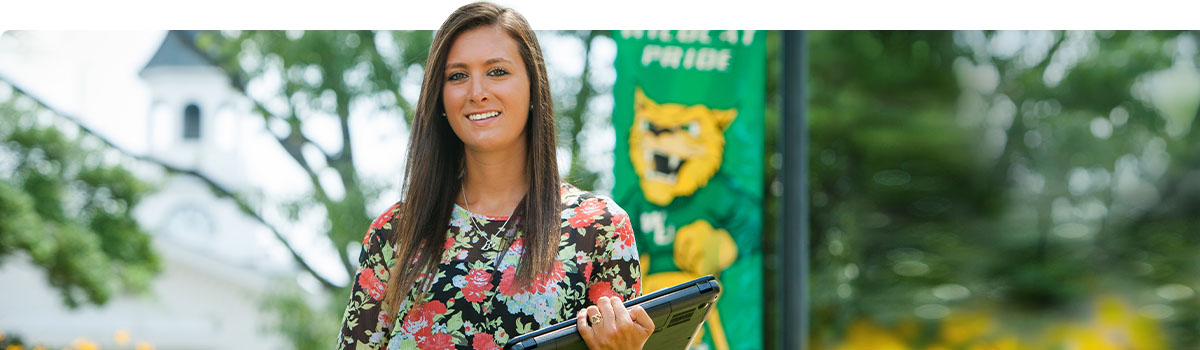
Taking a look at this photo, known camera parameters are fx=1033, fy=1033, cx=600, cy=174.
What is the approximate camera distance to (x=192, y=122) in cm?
921

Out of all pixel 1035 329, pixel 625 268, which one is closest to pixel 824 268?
pixel 1035 329

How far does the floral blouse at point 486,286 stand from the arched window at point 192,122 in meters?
8.28

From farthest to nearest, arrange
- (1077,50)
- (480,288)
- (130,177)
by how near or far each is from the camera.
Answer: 1. (1077,50)
2. (130,177)
3. (480,288)

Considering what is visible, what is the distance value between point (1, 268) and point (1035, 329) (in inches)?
387

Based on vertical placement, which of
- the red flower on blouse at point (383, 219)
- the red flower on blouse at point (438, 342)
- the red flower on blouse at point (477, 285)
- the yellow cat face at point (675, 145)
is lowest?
the red flower on blouse at point (438, 342)

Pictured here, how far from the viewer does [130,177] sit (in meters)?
8.35

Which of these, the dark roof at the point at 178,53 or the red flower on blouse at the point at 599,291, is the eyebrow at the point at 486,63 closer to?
the red flower on blouse at the point at 599,291

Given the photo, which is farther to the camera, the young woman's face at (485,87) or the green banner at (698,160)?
the green banner at (698,160)

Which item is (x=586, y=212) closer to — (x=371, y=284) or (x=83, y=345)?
(x=371, y=284)

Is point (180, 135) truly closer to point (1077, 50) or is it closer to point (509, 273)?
point (509, 273)

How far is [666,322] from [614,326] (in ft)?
0.36

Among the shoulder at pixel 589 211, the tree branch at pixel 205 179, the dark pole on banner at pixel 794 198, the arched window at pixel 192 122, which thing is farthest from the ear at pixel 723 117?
the arched window at pixel 192 122

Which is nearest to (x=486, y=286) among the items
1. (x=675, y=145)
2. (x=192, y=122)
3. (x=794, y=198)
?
(x=675, y=145)

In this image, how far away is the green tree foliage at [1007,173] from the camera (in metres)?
10.9
